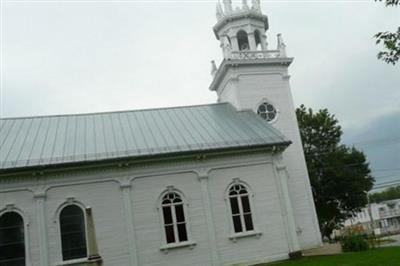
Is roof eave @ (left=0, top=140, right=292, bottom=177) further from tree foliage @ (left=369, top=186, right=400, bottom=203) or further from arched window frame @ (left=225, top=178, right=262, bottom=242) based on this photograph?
tree foliage @ (left=369, top=186, right=400, bottom=203)

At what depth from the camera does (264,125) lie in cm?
2277

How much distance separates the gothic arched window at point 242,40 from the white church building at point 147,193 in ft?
21.5

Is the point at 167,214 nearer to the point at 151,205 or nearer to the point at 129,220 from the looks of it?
the point at 151,205

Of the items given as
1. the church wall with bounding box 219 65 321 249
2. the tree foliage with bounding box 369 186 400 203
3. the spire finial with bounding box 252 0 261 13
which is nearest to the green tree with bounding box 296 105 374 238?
the church wall with bounding box 219 65 321 249

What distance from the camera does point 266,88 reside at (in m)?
25.6

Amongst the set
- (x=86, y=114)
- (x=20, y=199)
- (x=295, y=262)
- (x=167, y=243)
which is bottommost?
(x=295, y=262)

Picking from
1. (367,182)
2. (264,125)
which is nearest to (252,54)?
(264,125)

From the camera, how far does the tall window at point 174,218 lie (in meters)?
19.2

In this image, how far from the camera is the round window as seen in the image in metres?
25.2

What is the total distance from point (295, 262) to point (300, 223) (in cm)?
498

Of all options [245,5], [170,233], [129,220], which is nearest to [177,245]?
[170,233]

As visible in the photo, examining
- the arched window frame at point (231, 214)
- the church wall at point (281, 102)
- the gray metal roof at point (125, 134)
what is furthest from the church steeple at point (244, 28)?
the arched window frame at point (231, 214)

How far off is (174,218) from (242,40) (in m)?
13.9

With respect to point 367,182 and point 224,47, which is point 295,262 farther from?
point 367,182
